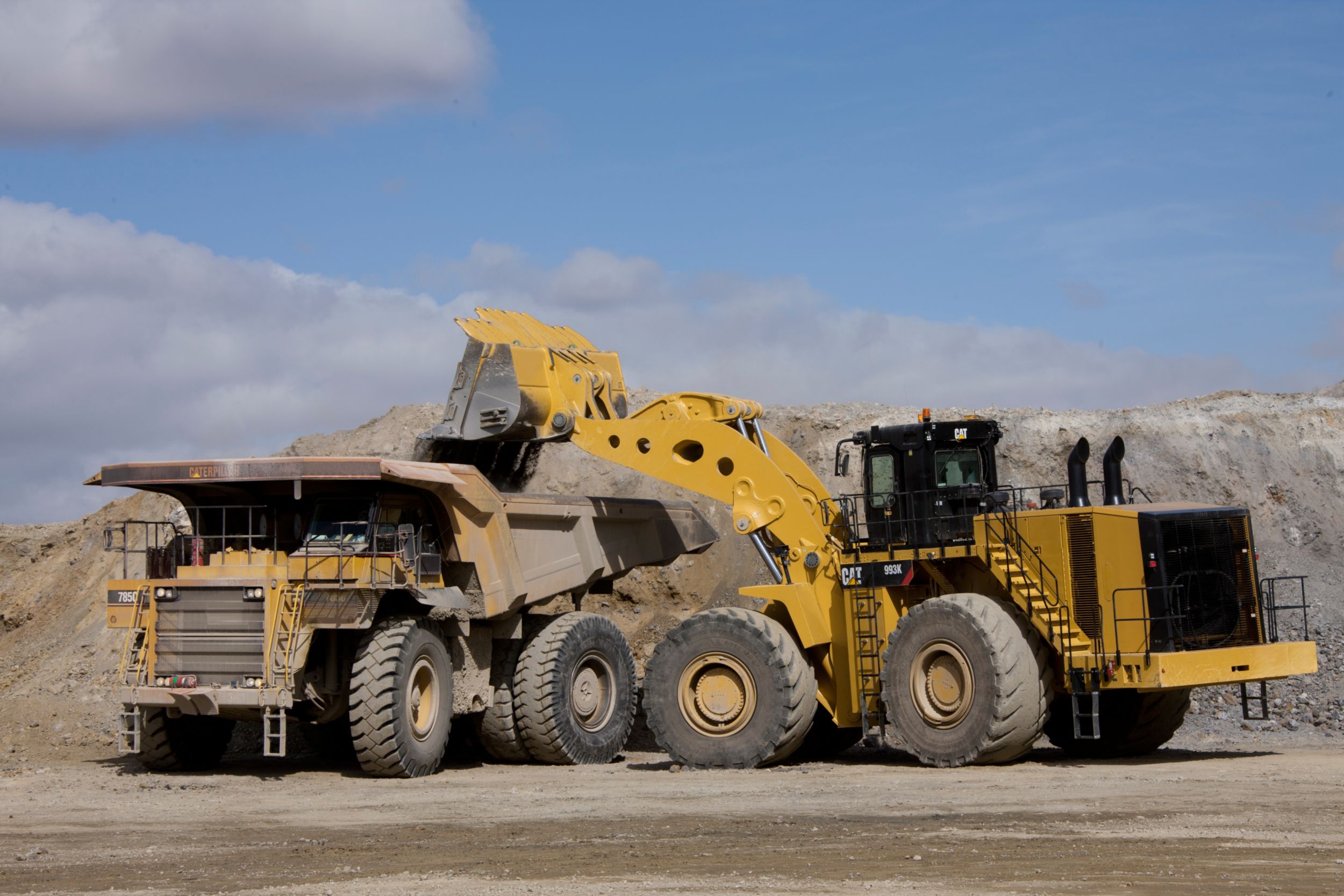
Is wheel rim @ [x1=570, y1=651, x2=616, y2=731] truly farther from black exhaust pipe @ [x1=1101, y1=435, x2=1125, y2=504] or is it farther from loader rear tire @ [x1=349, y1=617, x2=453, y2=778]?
black exhaust pipe @ [x1=1101, y1=435, x2=1125, y2=504]

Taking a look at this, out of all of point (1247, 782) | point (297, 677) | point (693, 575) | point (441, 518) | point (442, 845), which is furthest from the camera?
point (693, 575)

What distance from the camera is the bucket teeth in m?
17.2

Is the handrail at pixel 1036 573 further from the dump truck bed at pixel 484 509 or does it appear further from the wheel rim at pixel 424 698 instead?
the wheel rim at pixel 424 698

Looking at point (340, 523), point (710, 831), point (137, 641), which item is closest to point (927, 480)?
point (710, 831)

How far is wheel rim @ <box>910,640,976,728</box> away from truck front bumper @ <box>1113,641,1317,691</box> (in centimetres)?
141

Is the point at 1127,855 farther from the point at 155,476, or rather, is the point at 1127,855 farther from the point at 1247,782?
the point at 155,476

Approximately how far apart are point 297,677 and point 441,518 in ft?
7.88

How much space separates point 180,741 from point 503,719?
11.5 feet

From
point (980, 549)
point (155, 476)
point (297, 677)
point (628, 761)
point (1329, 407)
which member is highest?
point (1329, 407)

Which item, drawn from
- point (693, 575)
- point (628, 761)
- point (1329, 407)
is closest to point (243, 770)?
point (628, 761)

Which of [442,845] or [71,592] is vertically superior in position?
[71,592]

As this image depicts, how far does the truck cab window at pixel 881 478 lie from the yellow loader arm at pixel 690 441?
27.7 inches

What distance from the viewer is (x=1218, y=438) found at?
27703 millimetres

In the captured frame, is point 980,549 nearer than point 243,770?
Yes
